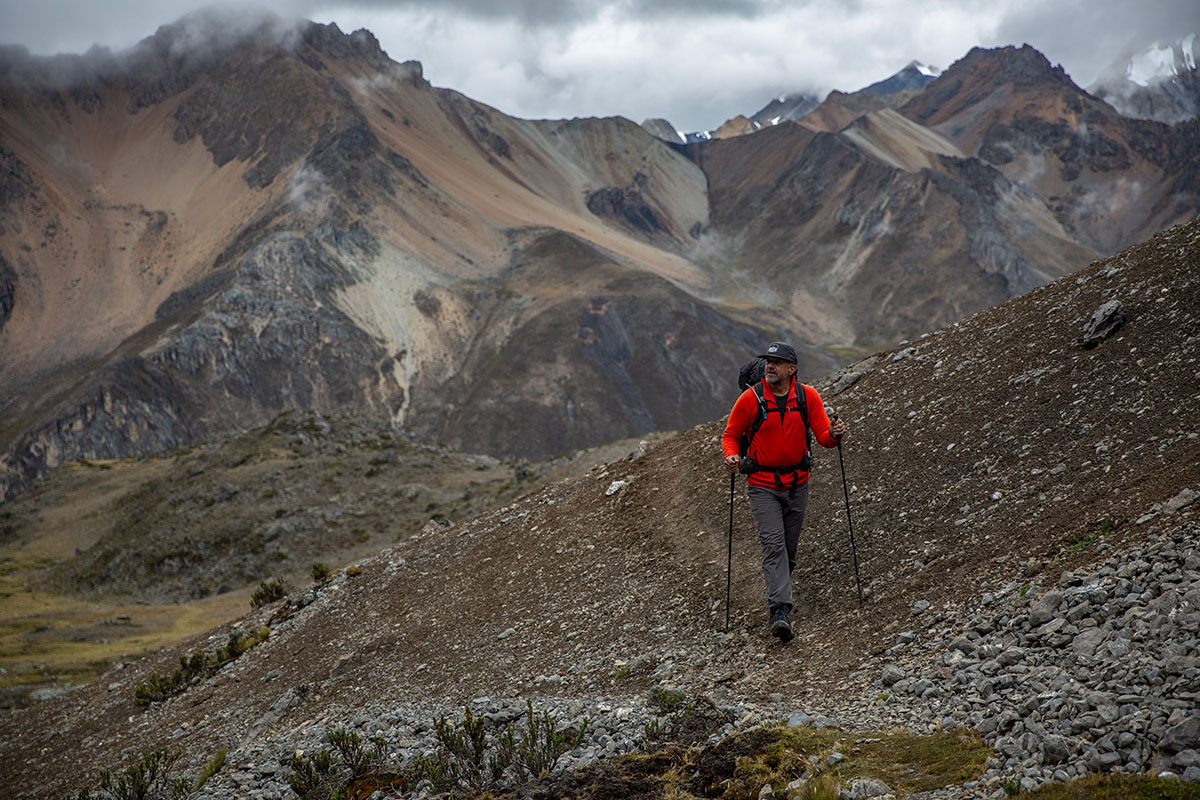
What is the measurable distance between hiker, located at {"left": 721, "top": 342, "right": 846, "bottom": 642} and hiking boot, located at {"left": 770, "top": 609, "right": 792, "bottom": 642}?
90mm

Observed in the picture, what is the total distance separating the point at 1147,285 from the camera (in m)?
11.9

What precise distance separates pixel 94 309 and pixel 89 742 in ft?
466

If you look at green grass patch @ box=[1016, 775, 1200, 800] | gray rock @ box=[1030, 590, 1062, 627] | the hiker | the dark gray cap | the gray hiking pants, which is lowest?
green grass patch @ box=[1016, 775, 1200, 800]

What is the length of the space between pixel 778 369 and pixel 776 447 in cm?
92

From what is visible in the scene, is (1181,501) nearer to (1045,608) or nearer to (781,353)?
(1045,608)

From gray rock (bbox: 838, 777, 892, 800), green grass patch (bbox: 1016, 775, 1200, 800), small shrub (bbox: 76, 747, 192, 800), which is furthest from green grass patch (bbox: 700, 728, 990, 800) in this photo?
small shrub (bbox: 76, 747, 192, 800)

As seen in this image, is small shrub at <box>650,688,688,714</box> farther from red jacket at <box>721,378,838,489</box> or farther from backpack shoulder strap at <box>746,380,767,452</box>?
backpack shoulder strap at <box>746,380,767,452</box>

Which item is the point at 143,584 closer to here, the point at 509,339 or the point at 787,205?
the point at 509,339

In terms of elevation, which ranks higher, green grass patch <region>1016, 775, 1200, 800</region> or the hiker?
the hiker

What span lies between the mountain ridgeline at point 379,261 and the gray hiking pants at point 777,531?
9901cm

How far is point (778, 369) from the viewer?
9.55 metres

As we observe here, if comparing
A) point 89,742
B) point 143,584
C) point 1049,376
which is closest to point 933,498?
point 1049,376

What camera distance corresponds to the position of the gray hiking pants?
9.55 meters

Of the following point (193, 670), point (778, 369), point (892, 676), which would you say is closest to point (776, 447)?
point (778, 369)
